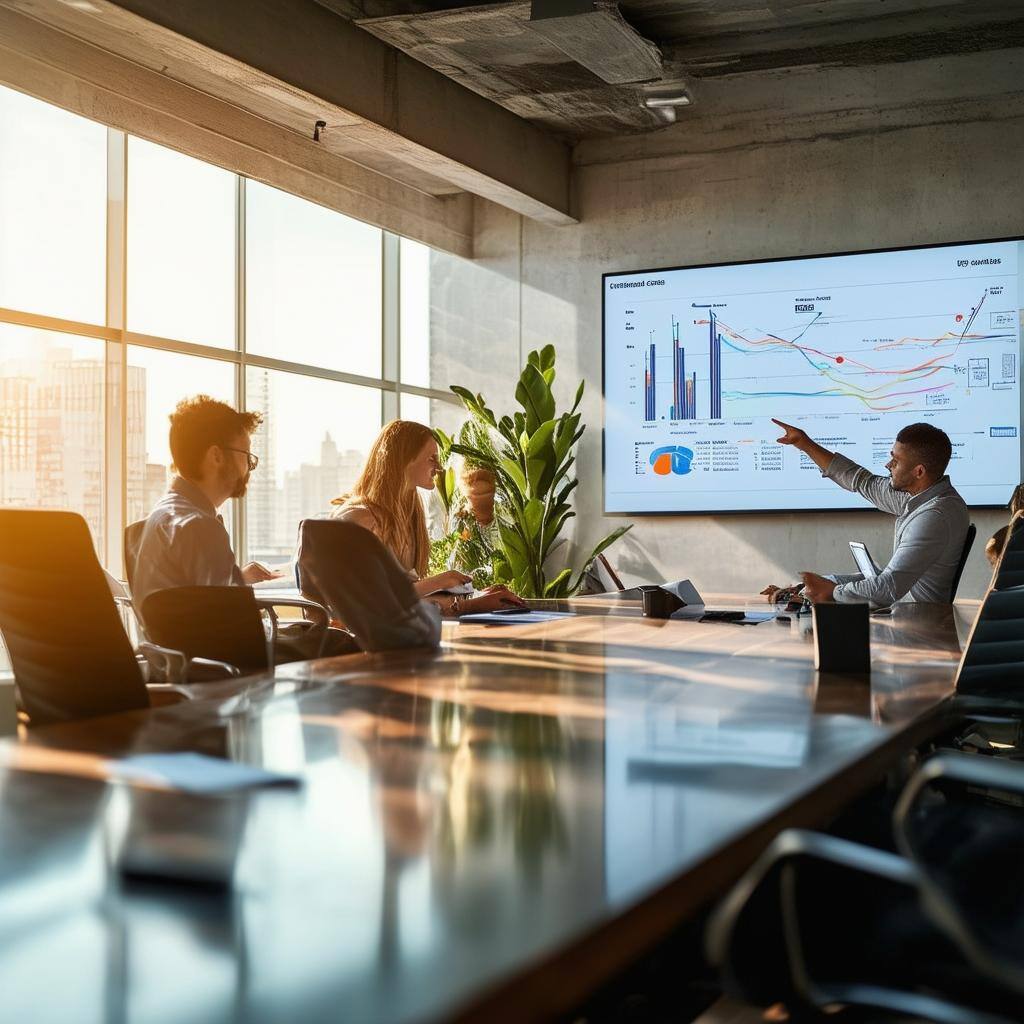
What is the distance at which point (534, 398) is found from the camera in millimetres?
8375

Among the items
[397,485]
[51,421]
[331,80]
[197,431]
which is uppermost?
[331,80]

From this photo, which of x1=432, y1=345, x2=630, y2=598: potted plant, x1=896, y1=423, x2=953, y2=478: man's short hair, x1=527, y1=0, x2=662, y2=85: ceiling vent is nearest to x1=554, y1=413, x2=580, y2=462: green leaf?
x1=432, y1=345, x2=630, y2=598: potted plant

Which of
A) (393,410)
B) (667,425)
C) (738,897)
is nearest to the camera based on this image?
(738,897)

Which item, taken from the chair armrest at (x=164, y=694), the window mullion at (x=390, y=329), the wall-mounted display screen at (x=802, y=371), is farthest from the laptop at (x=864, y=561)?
the window mullion at (x=390, y=329)

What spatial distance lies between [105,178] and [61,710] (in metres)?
5.33

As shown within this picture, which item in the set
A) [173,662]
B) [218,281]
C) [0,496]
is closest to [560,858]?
[173,662]

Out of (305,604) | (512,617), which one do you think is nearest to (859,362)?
(512,617)

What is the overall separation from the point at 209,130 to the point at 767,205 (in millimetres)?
3751

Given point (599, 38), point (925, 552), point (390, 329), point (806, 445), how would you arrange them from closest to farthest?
point (925, 552), point (806, 445), point (599, 38), point (390, 329)

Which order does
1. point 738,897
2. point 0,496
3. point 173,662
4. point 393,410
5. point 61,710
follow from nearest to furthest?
point 738,897 < point 61,710 < point 173,662 < point 0,496 < point 393,410

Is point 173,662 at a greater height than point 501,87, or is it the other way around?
point 501,87

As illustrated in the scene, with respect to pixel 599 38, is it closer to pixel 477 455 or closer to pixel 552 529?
pixel 477 455

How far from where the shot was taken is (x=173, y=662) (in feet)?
8.98

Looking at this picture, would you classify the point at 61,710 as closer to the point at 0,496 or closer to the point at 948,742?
the point at 948,742
